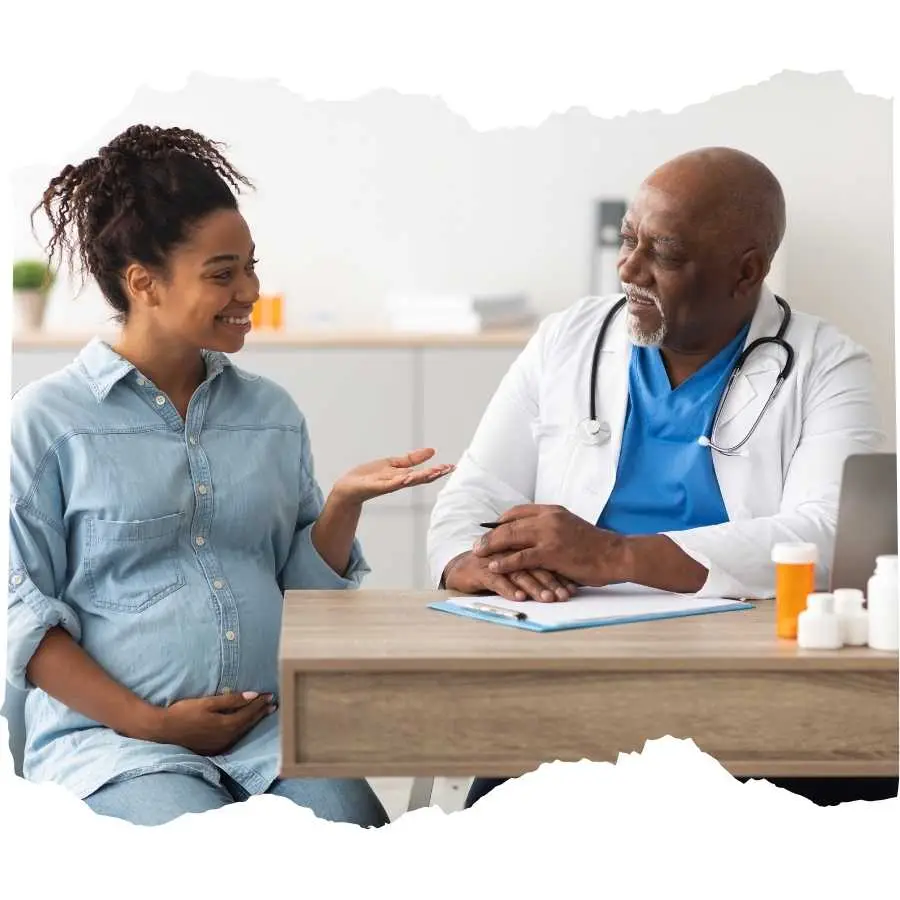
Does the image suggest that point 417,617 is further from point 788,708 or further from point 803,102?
point 803,102

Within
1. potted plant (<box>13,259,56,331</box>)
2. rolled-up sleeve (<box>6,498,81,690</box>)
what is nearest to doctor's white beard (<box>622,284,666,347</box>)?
rolled-up sleeve (<box>6,498,81,690</box>)

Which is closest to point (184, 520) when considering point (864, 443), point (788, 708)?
point (788, 708)

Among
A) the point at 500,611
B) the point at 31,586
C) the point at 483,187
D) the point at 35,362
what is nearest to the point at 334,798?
the point at 500,611

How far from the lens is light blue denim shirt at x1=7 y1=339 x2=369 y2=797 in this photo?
1675 millimetres

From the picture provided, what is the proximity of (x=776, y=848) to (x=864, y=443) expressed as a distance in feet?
2.24

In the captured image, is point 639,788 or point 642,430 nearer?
point 639,788

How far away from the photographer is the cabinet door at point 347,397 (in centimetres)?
369

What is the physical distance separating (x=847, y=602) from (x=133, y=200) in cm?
104

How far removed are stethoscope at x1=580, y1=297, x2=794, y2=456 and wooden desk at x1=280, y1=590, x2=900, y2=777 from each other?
0.61 meters

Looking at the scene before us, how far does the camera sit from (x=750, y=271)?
2070mm

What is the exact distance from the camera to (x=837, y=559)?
1486 millimetres

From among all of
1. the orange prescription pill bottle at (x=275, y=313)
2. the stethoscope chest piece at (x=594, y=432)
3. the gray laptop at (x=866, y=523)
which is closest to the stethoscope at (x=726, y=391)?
the stethoscope chest piece at (x=594, y=432)

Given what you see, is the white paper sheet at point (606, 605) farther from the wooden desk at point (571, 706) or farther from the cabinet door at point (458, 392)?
the cabinet door at point (458, 392)

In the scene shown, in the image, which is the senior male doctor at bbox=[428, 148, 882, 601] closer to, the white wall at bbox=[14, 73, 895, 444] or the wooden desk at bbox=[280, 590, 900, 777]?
the wooden desk at bbox=[280, 590, 900, 777]
